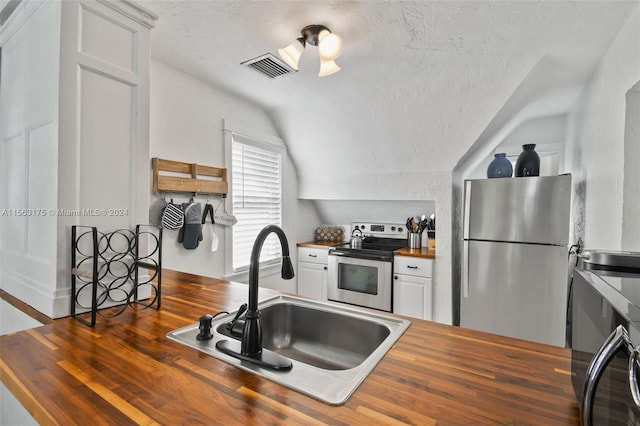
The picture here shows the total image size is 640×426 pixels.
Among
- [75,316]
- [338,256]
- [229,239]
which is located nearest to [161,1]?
[75,316]

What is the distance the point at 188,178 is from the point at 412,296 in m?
2.29

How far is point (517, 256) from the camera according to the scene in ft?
7.93

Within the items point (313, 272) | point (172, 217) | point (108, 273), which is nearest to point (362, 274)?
point (313, 272)

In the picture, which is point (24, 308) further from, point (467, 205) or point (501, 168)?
point (501, 168)

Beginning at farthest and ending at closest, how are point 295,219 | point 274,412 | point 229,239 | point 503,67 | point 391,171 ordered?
point 295,219, point 391,171, point 229,239, point 503,67, point 274,412

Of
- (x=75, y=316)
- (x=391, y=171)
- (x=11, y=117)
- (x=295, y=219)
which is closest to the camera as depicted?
(x=75, y=316)

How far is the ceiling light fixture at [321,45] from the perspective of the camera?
1.64 m

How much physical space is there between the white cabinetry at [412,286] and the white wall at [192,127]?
154 centimetres

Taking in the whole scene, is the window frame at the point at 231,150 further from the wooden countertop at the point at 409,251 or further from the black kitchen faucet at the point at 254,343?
the black kitchen faucet at the point at 254,343

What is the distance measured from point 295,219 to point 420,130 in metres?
1.74

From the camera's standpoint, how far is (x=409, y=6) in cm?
155

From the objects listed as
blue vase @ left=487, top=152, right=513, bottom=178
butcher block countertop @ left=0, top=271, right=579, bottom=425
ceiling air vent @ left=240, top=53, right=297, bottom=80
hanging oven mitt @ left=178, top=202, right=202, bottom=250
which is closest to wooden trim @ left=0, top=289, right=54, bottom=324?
butcher block countertop @ left=0, top=271, right=579, bottom=425

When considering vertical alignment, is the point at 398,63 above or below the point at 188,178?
above

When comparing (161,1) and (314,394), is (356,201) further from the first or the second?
(314,394)
